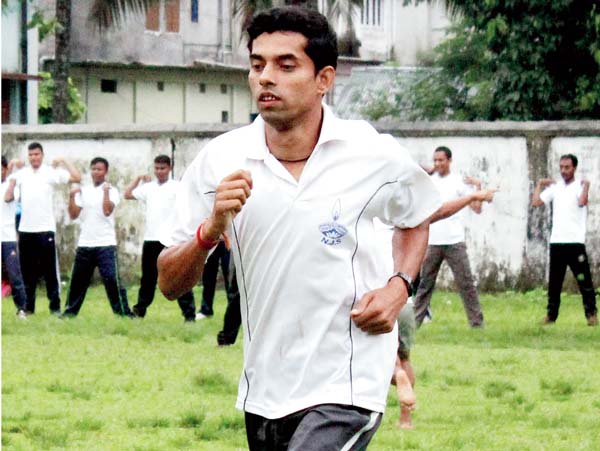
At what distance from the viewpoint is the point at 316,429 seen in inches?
188

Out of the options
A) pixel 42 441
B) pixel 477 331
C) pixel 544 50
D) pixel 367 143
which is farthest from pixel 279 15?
pixel 544 50

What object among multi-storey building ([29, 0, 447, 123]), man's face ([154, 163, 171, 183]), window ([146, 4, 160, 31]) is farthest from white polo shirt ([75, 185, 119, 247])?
window ([146, 4, 160, 31])

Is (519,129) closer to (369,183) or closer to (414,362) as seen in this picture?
(414,362)

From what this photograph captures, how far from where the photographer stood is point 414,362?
13.2 m

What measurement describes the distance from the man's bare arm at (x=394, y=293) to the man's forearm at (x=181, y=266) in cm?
52

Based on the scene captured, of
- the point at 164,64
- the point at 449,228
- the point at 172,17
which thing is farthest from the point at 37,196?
the point at 172,17

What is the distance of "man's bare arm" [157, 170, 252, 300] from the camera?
4457mm

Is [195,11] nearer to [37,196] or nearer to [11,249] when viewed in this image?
[37,196]

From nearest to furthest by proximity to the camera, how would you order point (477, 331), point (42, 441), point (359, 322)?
1. point (359, 322)
2. point (42, 441)
3. point (477, 331)

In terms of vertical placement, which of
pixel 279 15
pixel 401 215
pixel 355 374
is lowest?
pixel 355 374

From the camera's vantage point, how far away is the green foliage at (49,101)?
34562 mm

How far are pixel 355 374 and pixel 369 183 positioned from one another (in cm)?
62

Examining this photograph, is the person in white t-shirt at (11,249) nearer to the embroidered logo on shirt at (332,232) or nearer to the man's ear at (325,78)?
the man's ear at (325,78)

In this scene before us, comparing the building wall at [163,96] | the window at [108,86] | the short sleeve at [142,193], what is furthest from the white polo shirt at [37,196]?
the window at [108,86]
